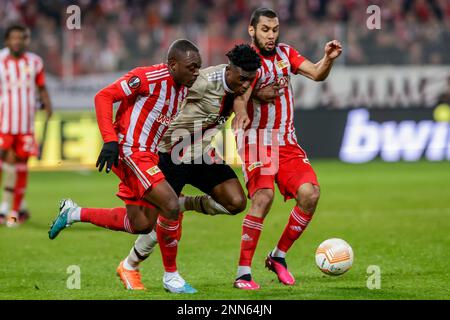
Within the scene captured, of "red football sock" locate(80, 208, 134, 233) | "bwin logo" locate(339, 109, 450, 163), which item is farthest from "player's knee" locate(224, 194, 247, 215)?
"bwin logo" locate(339, 109, 450, 163)

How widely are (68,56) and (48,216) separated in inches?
281

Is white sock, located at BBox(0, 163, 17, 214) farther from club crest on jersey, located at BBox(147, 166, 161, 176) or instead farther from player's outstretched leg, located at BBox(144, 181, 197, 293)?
club crest on jersey, located at BBox(147, 166, 161, 176)

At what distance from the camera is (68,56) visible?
19.1 metres

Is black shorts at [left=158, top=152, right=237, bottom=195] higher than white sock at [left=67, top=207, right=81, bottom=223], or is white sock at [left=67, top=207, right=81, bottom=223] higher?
black shorts at [left=158, top=152, right=237, bottom=195]

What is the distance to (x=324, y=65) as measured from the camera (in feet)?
25.3

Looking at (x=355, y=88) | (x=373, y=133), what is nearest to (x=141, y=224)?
(x=373, y=133)

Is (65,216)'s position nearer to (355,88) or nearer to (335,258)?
(335,258)

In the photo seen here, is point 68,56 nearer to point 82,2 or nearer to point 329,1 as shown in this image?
point 82,2

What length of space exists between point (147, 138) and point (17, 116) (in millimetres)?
5332

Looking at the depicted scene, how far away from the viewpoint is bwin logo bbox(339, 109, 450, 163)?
18.5 meters

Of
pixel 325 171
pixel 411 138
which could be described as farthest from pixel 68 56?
pixel 411 138

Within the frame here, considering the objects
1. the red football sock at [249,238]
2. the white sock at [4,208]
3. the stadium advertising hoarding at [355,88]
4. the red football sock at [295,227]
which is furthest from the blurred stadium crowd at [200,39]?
the red football sock at [249,238]

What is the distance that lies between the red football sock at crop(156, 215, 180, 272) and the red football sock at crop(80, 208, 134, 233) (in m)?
0.24

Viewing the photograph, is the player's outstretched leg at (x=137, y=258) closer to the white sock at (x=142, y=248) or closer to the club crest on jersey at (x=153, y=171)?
the white sock at (x=142, y=248)
